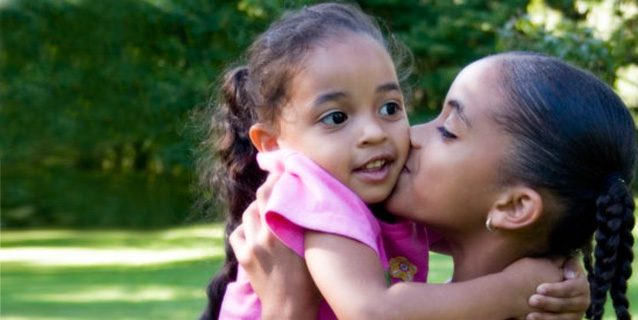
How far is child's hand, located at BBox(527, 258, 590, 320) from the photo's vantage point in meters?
3.25

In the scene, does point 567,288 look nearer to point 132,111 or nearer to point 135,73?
point 132,111

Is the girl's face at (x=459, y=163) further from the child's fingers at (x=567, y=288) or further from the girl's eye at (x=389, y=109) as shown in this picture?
the child's fingers at (x=567, y=288)

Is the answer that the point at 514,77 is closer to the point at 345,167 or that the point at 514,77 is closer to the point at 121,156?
the point at 345,167

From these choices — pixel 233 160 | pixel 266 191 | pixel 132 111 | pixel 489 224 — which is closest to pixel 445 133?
pixel 489 224

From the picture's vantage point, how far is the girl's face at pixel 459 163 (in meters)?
3.29

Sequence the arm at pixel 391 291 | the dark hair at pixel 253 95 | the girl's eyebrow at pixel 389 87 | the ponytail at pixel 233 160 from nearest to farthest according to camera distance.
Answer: the arm at pixel 391 291
the girl's eyebrow at pixel 389 87
the dark hair at pixel 253 95
the ponytail at pixel 233 160

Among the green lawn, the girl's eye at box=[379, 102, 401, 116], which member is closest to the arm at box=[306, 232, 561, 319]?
the girl's eye at box=[379, 102, 401, 116]

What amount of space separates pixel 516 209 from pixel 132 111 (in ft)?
33.5

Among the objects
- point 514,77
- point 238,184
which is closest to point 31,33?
point 238,184

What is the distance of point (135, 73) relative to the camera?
15008 mm

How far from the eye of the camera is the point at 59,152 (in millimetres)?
9547

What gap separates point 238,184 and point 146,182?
593cm

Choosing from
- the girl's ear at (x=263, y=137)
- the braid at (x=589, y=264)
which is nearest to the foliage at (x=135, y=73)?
the girl's ear at (x=263, y=137)

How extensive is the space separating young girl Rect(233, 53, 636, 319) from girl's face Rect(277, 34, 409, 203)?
0.27 ft
